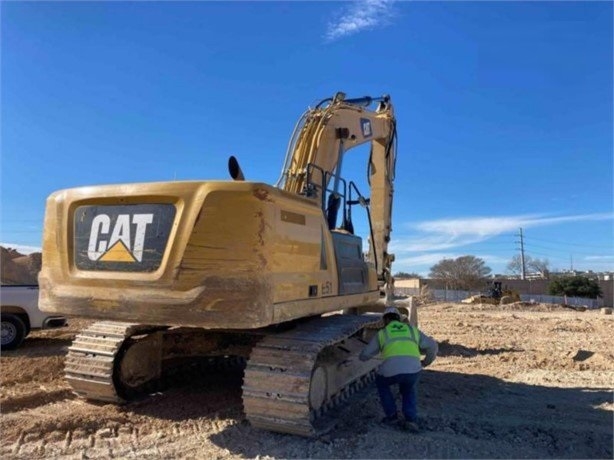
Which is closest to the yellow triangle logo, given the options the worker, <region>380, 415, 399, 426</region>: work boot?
the worker

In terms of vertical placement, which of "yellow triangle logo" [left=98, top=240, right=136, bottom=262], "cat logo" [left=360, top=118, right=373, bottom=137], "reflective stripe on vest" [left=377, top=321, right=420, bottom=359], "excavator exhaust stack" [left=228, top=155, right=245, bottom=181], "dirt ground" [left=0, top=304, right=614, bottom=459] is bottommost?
"dirt ground" [left=0, top=304, right=614, bottom=459]

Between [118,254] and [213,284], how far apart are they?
3.28ft

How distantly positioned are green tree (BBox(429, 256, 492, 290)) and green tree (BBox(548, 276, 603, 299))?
9.24 metres

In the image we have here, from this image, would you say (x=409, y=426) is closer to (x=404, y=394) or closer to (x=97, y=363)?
(x=404, y=394)

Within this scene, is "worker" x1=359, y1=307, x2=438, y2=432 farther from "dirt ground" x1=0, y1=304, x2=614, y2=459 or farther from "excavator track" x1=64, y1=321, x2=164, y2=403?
"excavator track" x1=64, y1=321, x2=164, y2=403

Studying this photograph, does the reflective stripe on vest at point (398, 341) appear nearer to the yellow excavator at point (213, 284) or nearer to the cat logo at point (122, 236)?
the yellow excavator at point (213, 284)

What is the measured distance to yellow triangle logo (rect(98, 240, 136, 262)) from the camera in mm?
4805

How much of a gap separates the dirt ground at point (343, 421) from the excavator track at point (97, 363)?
19 cm

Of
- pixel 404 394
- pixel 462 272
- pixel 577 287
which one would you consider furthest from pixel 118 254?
pixel 462 272

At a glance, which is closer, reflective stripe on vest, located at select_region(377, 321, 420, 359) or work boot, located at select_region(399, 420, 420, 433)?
work boot, located at select_region(399, 420, 420, 433)

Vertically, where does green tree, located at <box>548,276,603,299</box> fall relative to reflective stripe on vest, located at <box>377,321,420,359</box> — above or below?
above

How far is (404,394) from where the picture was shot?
567cm

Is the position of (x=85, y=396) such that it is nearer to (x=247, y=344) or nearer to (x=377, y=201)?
(x=247, y=344)

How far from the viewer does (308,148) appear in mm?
7359
